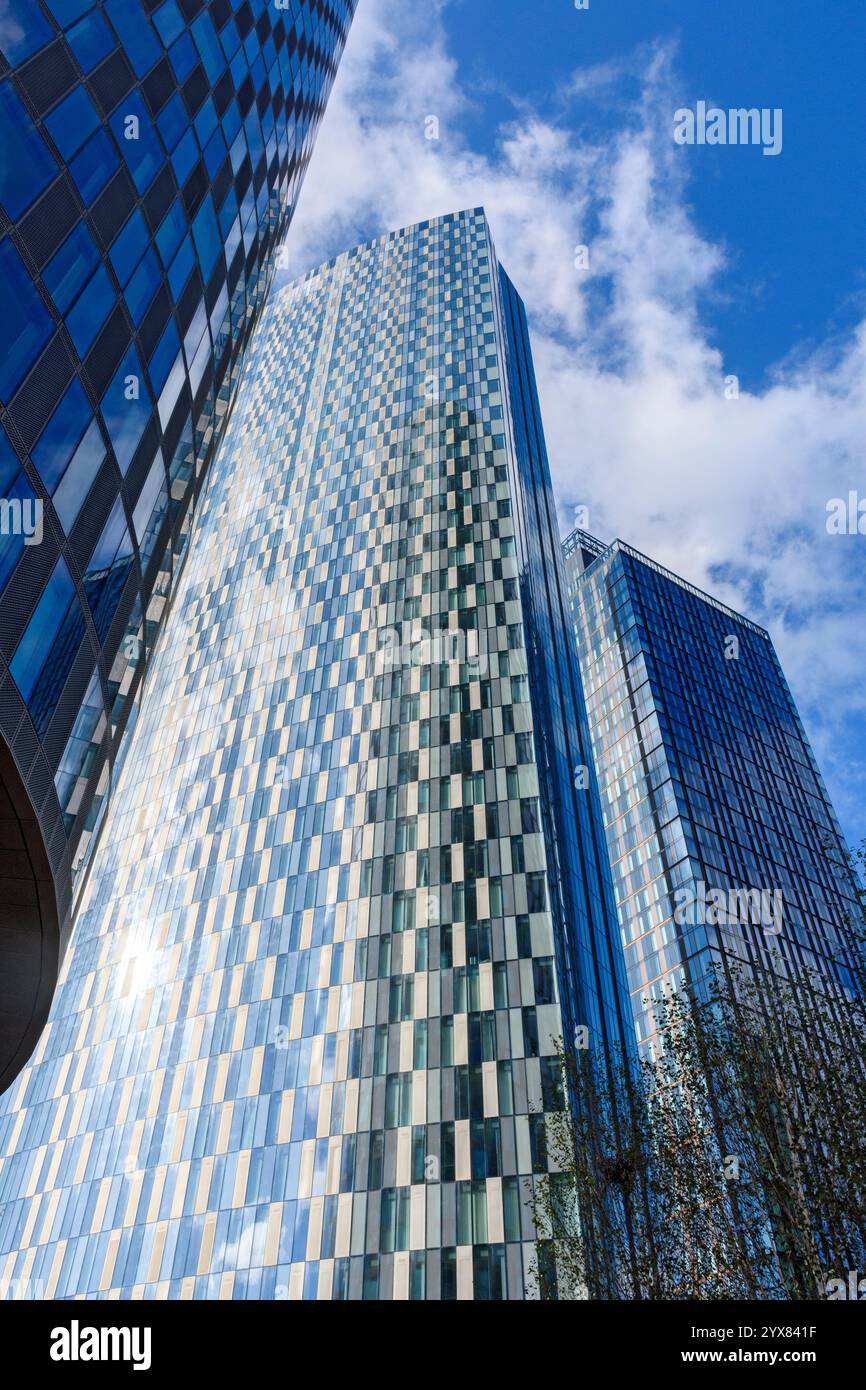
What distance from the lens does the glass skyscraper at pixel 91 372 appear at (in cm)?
1509

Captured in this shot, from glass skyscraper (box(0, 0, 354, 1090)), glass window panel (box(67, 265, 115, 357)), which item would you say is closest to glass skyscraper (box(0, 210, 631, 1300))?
glass skyscraper (box(0, 0, 354, 1090))

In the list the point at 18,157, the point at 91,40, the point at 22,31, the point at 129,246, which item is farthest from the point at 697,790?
the point at 22,31

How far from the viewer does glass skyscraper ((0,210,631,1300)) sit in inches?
1897

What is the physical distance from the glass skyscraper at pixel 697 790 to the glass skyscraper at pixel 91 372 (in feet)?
238

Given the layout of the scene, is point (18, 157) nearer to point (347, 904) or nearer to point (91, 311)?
point (91, 311)

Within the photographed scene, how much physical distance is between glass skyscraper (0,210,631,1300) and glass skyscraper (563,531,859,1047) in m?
22.4

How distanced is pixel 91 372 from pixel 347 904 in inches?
1899

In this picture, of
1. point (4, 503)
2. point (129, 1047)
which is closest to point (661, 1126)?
point (4, 503)

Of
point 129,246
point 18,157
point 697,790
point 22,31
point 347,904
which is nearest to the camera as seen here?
point 18,157

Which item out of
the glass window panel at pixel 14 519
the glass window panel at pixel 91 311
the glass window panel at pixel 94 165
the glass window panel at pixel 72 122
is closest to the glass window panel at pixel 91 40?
the glass window panel at pixel 72 122

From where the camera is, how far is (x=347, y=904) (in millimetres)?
60906

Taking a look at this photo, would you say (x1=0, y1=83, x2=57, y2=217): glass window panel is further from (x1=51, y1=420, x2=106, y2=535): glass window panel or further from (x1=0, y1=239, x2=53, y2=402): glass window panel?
(x1=51, y1=420, x2=106, y2=535): glass window panel

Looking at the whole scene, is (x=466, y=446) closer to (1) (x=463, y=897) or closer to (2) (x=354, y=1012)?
(1) (x=463, y=897)

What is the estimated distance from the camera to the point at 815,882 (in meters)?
103
